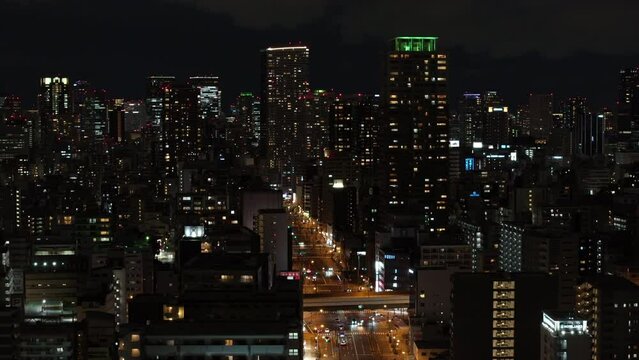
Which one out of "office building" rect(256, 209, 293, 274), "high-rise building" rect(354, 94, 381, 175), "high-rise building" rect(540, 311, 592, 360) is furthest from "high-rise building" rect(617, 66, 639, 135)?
"high-rise building" rect(540, 311, 592, 360)

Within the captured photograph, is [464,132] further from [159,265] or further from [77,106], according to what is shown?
[159,265]

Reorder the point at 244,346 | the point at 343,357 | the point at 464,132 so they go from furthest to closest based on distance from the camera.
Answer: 1. the point at 464,132
2. the point at 343,357
3. the point at 244,346

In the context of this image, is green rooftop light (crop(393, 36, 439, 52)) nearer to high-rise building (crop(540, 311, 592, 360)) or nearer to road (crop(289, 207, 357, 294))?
road (crop(289, 207, 357, 294))

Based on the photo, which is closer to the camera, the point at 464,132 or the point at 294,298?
the point at 294,298

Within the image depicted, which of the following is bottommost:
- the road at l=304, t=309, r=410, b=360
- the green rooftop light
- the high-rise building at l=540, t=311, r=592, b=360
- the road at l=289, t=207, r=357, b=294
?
the road at l=304, t=309, r=410, b=360

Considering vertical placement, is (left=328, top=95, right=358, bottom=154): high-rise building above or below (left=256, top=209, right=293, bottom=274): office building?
above

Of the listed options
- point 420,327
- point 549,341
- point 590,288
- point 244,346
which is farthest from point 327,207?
point 244,346
